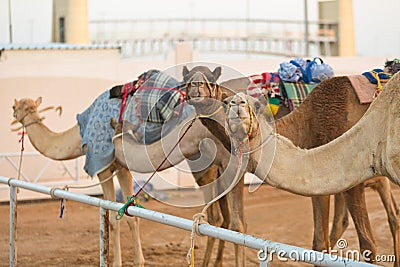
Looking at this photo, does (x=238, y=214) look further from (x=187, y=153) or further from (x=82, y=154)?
(x=82, y=154)

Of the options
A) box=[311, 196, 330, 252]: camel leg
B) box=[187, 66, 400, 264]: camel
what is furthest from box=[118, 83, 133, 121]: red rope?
box=[311, 196, 330, 252]: camel leg

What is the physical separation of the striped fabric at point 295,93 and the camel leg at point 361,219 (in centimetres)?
122

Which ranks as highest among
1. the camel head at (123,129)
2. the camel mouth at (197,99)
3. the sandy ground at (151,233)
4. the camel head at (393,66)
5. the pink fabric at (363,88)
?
the camel head at (393,66)

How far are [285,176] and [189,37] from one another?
77.2 ft

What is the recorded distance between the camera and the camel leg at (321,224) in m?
5.68

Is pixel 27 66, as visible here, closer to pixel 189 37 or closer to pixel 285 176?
pixel 285 176

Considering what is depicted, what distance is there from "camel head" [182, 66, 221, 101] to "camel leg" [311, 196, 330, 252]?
168cm

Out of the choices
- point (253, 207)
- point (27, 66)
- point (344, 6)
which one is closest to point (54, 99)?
point (27, 66)

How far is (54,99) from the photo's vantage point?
12398 mm

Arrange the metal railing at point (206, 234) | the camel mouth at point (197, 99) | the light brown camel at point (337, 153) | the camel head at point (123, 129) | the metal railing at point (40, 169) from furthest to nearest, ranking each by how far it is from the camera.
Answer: the metal railing at point (40, 169)
the camel head at point (123, 129)
the camel mouth at point (197, 99)
the light brown camel at point (337, 153)
the metal railing at point (206, 234)

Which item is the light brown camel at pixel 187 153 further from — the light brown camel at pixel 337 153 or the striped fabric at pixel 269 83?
the light brown camel at pixel 337 153

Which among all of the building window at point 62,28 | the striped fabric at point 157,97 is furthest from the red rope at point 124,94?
the building window at point 62,28

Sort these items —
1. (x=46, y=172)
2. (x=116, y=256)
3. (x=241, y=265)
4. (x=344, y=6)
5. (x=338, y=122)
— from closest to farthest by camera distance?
1. (x=338, y=122)
2. (x=241, y=265)
3. (x=116, y=256)
4. (x=46, y=172)
5. (x=344, y=6)

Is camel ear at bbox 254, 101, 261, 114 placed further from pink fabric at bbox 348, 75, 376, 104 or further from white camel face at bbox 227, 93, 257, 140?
pink fabric at bbox 348, 75, 376, 104
